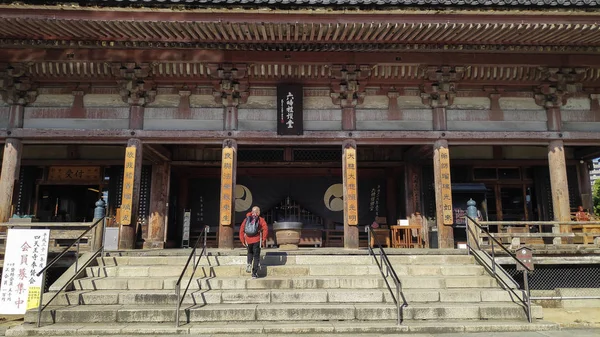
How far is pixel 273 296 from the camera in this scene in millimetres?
7586

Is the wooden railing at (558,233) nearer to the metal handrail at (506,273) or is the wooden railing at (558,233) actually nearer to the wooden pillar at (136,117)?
the metal handrail at (506,273)

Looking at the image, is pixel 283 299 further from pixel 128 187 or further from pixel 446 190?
pixel 446 190

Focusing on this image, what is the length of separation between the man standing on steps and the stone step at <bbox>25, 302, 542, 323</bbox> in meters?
1.30

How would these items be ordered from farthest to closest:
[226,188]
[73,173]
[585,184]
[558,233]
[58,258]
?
[585,184], [73,173], [226,188], [558,233], [58,258]

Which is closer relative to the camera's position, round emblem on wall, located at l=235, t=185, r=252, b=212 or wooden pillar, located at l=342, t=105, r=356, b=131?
wooden pillar, located at l=342, t=105, r=356, b=131

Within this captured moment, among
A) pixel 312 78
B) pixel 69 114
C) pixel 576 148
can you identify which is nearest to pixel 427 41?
pixel 312 78

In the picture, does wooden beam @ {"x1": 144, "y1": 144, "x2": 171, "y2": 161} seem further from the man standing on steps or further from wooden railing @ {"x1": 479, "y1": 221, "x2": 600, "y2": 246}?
wooden railing @ {"x1": 479, "y1": 221, "x2": 600, "y2": 246}

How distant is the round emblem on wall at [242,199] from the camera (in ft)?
49.6

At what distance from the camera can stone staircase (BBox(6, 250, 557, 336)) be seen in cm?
661

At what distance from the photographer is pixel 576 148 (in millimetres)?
14430

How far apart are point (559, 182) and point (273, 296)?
8856 millimetres

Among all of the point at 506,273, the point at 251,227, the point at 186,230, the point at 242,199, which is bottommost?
the point at 506,273

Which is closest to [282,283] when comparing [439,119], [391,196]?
[439,119]

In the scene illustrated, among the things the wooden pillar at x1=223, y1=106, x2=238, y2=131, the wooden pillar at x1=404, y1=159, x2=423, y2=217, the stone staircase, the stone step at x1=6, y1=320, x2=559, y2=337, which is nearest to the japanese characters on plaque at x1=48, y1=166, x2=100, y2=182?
the wooden pillar at x1=223, y1=106, x2=238, y2=131
